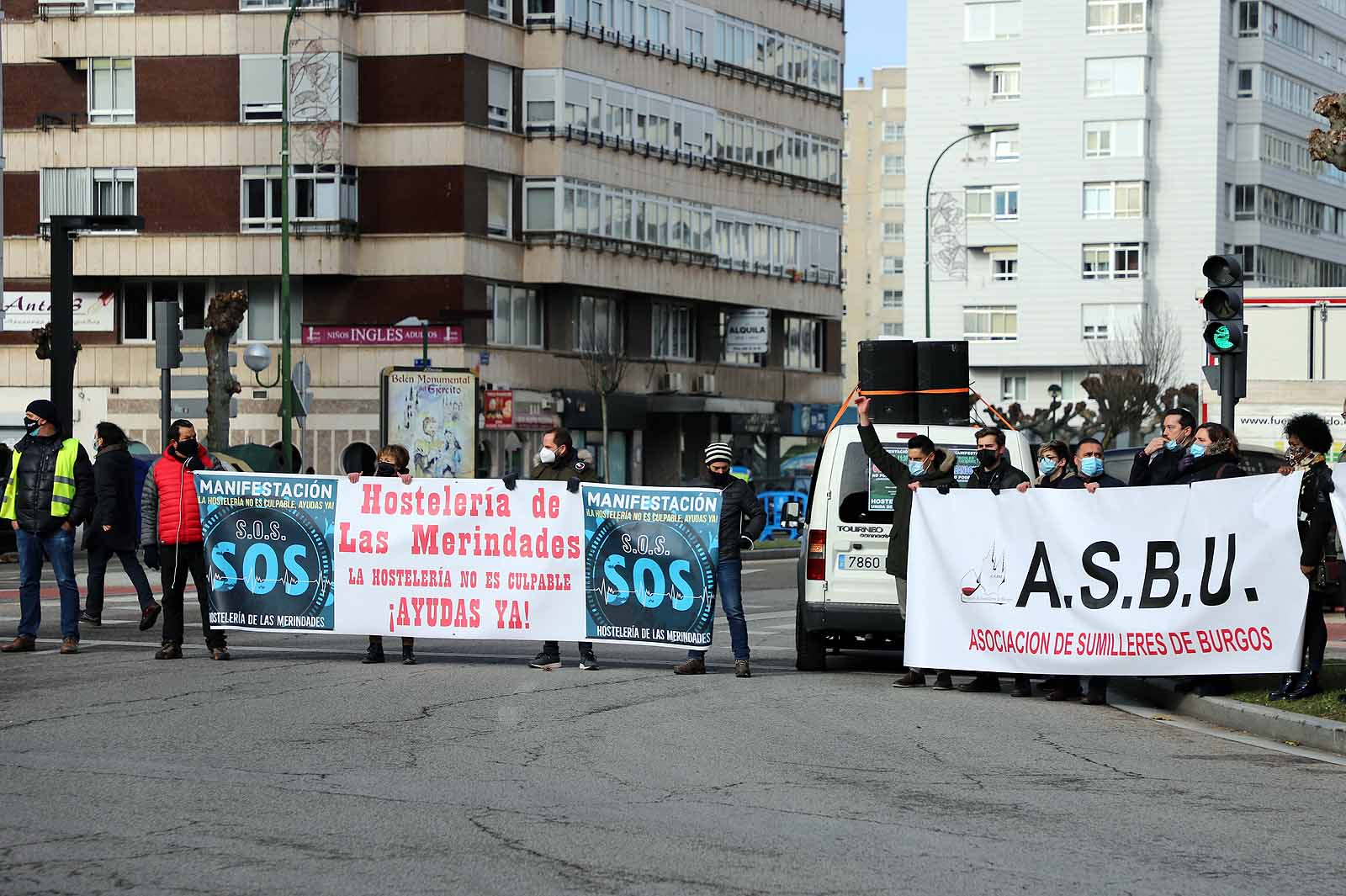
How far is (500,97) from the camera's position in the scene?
5275 centimetres

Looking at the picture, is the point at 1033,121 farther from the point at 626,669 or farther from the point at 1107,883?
the point at 1107,883

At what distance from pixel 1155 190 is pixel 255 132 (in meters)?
49.0

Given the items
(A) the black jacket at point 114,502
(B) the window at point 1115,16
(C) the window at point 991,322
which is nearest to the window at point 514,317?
(A) the black jacket at point 114,502

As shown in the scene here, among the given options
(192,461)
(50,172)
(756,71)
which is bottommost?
(192,461)

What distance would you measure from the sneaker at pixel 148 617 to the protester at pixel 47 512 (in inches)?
103

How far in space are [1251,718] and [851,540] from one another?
4001mm

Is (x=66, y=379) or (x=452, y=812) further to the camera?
(x=66, y=379)

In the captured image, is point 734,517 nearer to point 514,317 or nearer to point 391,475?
point 391,475

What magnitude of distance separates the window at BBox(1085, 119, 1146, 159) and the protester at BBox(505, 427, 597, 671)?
75204 millimetres

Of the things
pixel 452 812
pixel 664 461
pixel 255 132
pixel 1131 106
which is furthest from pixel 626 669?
pixel 1131 106

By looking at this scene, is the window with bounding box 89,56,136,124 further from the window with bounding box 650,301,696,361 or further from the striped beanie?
the striped beanie

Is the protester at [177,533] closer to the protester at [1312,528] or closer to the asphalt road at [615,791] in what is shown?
the asphalt road at [615,791]

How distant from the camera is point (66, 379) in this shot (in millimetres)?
22641

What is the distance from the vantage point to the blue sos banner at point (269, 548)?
16516mm
